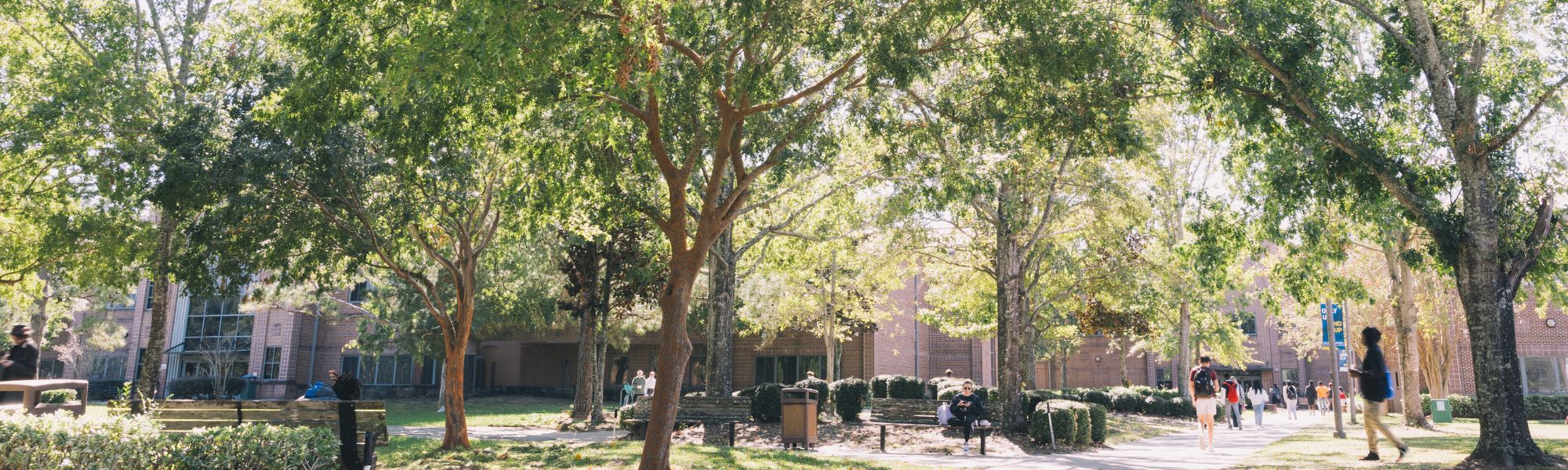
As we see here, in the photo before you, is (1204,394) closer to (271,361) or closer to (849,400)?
(849,400)

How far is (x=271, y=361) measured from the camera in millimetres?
46281

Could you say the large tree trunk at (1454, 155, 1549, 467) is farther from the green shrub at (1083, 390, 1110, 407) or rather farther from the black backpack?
the green shrub at (1083, 390, 1110, 407)

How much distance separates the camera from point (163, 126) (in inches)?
582

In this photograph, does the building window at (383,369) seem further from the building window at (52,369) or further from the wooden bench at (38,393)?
the wooden bench at (38,393)

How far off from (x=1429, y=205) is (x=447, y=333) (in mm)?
13721

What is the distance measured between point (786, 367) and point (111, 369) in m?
40.0

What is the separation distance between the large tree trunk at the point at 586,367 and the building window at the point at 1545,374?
40348 mm

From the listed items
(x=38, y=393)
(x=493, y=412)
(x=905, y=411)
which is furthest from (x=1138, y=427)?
(x=38, y=393)

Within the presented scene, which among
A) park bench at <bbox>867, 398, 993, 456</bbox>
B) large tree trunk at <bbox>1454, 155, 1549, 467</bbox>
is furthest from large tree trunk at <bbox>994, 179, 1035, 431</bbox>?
large tree trunk at <bbox>1454, 155, 1549, 467</bbox>

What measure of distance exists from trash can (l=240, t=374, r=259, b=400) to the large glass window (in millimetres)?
3137

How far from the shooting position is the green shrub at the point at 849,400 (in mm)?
20500

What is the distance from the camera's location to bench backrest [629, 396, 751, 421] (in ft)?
61.7

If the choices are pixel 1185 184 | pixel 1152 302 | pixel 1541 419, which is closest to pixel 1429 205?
pixel 1185 184

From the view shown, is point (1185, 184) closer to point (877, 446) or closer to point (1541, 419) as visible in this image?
point (877, 446)
